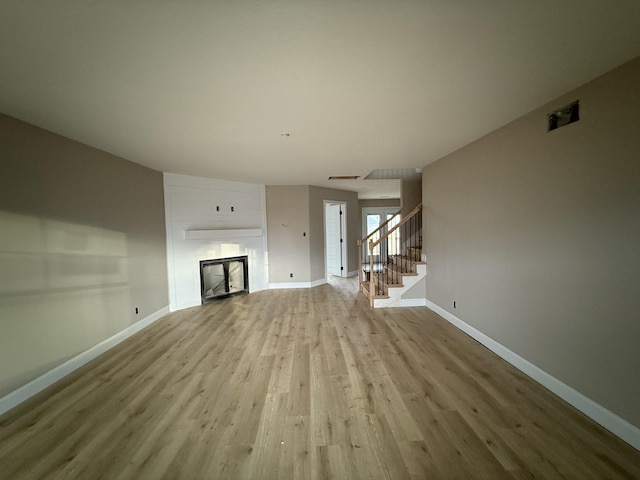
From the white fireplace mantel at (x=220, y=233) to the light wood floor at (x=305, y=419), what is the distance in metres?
2.03

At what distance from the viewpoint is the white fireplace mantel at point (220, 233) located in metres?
4.55

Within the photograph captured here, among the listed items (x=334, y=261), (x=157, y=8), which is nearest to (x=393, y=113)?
(x=157, y=8)

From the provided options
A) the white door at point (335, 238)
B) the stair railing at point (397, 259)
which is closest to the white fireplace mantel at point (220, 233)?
the white door at point (335, 238)

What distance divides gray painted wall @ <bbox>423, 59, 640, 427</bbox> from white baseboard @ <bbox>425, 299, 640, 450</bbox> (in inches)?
1.7

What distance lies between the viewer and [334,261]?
7504 mm

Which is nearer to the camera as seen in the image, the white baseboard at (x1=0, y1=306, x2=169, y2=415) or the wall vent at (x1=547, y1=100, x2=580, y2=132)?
the wall vent at (x1=547, y1=100, x2=580, y2=132)

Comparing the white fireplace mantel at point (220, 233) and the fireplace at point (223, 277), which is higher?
the white fireplace mantel at point (220, 233)

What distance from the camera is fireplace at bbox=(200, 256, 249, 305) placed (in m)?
4.87

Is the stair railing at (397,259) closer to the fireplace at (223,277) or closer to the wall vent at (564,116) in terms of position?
the wall vent at (564,116)

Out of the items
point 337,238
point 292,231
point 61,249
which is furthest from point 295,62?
point 337,238

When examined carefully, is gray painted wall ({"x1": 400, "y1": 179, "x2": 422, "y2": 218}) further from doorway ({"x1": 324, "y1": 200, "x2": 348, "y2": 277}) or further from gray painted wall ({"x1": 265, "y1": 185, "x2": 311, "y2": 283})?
gray painted wall ({"x1": 265, "y1": 185, "x2": 311, "y2": 283})

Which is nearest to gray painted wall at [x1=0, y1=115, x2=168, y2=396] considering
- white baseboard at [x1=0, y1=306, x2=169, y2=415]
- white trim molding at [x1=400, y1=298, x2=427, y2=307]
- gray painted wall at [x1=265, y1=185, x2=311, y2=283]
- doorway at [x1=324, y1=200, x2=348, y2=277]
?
white baseboard at [x1=0, y1=306, x2=169, y2=415]

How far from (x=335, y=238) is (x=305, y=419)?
5774 mm

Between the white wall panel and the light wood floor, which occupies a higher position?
the white wall panel
